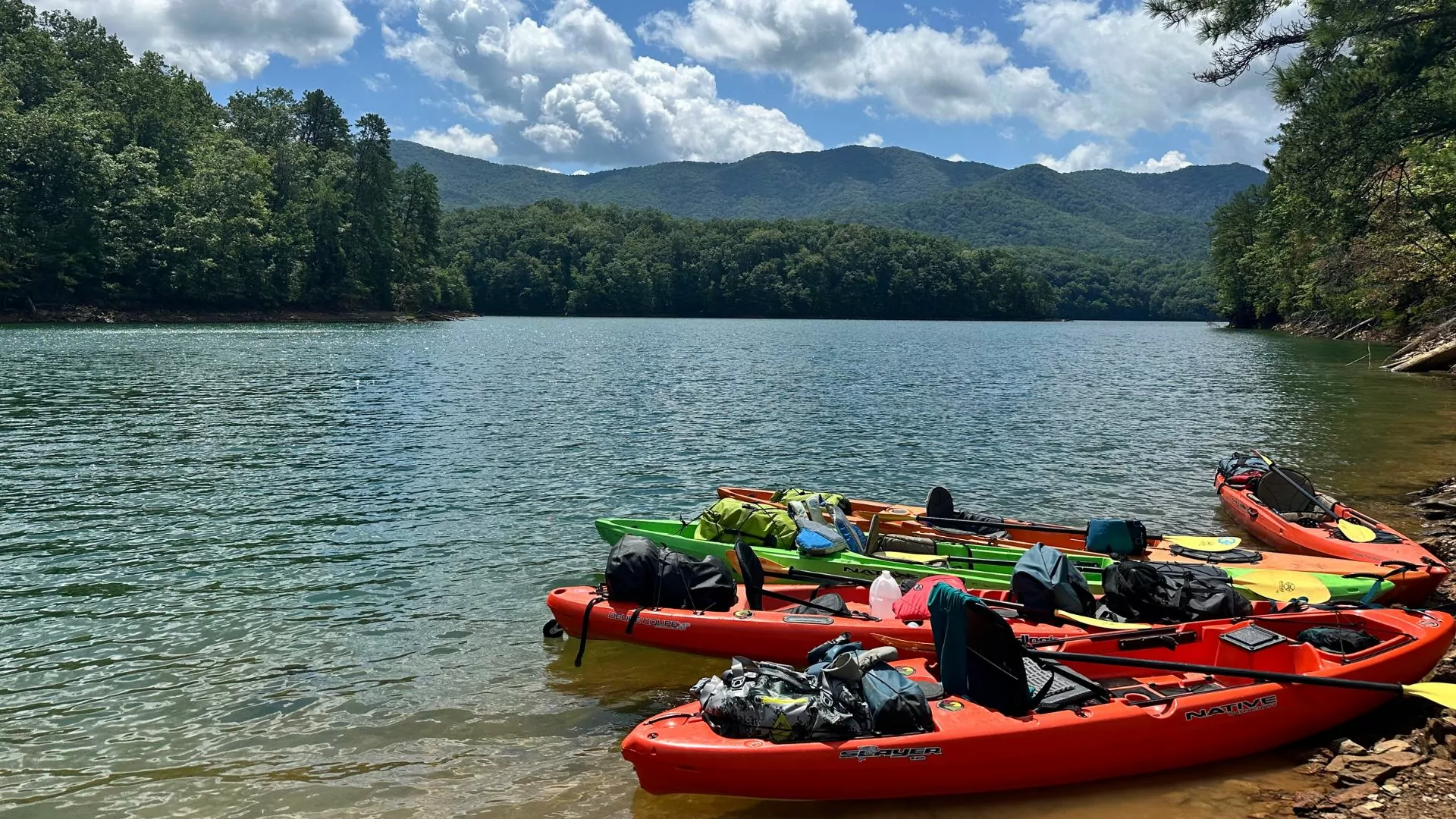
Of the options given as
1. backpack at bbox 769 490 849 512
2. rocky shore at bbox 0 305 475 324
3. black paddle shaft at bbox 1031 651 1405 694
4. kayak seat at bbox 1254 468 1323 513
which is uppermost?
rocky shore at bbox 0 305 475 324

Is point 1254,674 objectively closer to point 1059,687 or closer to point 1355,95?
point 1059,687

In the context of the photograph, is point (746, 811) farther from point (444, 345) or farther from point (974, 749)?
point (444, 345)

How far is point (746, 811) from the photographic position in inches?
253

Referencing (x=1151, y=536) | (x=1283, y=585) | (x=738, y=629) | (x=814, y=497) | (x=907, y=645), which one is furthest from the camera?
(x=814, y=497)

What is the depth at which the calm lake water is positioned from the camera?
691cm

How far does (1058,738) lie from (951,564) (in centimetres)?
432

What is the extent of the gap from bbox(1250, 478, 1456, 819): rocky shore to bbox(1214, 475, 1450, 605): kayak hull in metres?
2.55

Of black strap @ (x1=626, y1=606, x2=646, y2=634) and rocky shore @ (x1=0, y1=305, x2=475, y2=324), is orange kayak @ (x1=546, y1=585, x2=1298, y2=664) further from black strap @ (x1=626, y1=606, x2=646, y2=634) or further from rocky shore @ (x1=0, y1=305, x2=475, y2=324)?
rocky shore @ (x1=0, y1=305, x2=475, y2=324)

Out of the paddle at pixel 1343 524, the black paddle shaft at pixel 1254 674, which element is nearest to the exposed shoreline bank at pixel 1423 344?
the paddle at pixel 1343 524

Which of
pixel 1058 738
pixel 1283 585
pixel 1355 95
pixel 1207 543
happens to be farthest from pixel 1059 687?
pixel 1355 95

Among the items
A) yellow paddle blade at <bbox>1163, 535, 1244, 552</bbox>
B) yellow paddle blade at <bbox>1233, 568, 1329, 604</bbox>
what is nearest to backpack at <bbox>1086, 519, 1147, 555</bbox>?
yellow paddle blade at <bbox>1163, 535, 1244, 552</bbox>

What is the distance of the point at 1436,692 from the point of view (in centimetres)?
678

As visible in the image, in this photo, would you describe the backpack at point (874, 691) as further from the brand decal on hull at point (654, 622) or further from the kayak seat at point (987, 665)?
the brand decal on hull at point (654, 622)

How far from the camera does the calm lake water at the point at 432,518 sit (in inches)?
272
